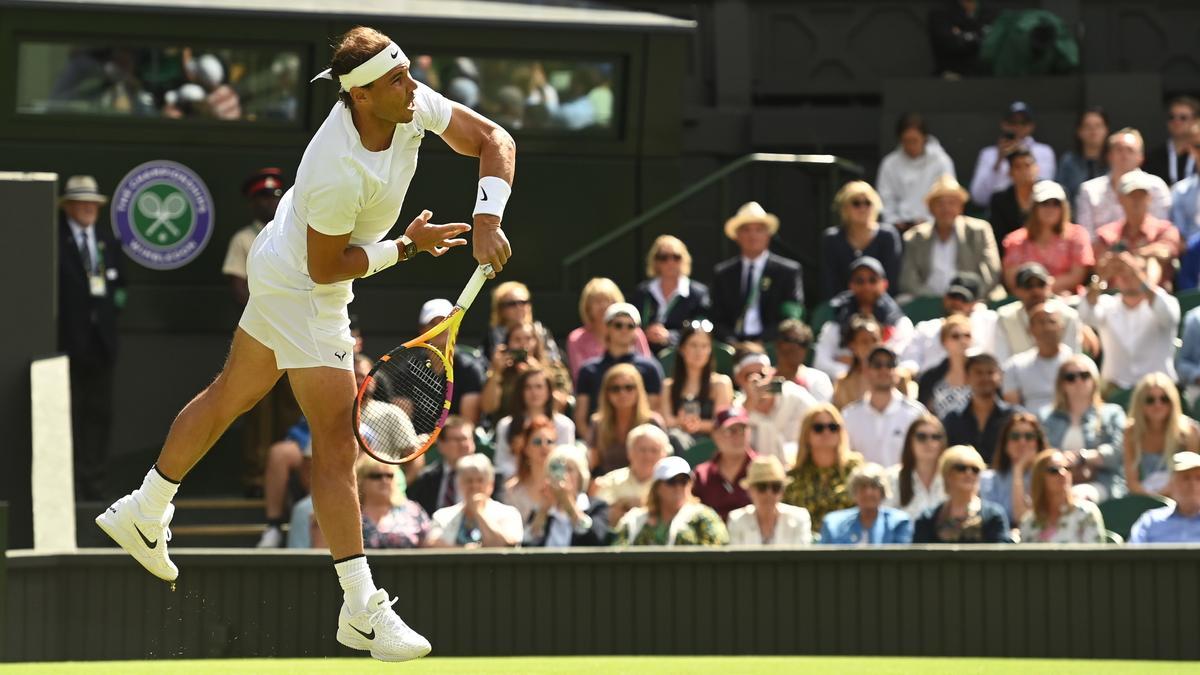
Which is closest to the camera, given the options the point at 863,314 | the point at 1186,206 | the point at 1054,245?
the point at 863,314

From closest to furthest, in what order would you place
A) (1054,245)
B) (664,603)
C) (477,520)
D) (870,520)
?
(664,603)
(870,520)
(477,520)
(1054,245)

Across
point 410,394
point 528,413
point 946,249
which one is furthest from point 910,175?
point 410,394

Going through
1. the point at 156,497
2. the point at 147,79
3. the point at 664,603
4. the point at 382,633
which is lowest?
the point at 664,603

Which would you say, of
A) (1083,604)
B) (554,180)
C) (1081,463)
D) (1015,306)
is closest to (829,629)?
(1083,604)

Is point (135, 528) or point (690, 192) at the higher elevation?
point (690, 192)

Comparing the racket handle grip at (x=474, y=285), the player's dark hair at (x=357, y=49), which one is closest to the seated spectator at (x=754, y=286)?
the racket handle grip at (x=474, y=285)

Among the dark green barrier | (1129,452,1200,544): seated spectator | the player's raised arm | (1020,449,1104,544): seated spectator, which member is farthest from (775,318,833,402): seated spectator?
the player's raised arm

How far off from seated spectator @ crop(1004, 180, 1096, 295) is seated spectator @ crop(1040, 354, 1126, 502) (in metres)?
1.77

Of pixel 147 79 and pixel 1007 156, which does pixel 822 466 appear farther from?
pixel 147 79

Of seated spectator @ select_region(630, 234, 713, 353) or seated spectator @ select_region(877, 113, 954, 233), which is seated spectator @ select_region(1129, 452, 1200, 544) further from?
seated spectator @ select_region(877, 113, 954, 233)

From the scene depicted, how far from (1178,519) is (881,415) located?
1.84m

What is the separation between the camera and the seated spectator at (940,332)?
11775 mm

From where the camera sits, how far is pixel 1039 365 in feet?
37.4

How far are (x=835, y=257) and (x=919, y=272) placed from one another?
A: 0.52 meters
